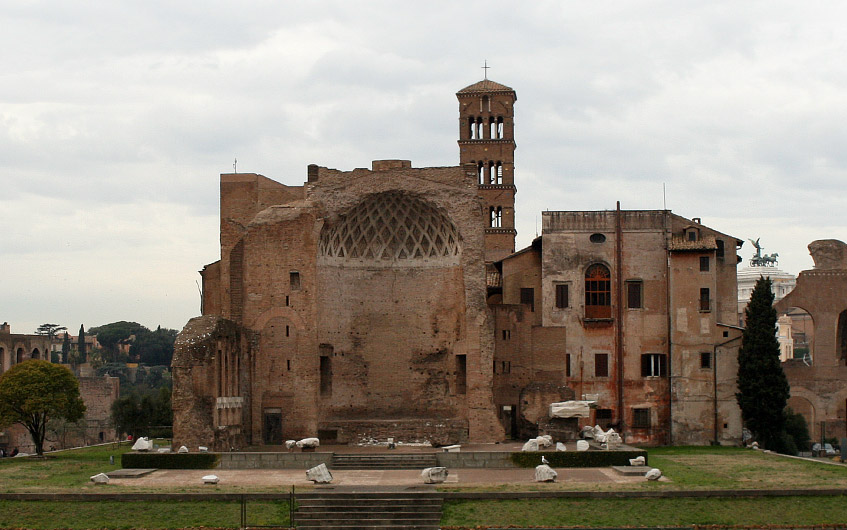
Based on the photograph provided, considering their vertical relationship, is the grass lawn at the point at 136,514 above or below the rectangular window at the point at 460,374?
below

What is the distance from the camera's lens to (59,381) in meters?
41.9

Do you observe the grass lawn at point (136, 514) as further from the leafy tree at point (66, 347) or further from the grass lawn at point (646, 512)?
the leafy tree at point (66, 347)

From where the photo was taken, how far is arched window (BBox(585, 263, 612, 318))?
4831 cm

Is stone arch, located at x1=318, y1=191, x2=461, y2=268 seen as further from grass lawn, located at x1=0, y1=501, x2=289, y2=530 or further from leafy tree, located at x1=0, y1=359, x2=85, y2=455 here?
grass lawn, located at x1=0, y1=501, x2=289, y2=530

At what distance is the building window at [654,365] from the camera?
47906 millimetres

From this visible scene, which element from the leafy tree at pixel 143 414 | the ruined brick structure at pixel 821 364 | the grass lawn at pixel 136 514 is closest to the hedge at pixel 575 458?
the grass lawn at pixel 136 514

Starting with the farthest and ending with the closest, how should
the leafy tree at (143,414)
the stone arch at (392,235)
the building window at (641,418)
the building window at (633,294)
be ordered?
the leafy tree at (143,414)
the building window at (633,294)
the building window at (641,418)
the stone arch at (392,235)

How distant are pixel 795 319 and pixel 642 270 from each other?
271 ft

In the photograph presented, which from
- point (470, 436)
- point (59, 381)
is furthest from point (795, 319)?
point (59, 381)

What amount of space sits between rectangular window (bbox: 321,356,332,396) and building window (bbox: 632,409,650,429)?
44.1ft

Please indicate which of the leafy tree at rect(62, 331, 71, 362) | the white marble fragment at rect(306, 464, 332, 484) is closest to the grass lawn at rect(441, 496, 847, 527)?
the white marble fragment at rect(306, 464, 332, 484)

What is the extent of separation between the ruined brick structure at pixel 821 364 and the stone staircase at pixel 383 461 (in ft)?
65.7

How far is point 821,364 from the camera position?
4791cm

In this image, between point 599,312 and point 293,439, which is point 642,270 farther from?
point 293,439
